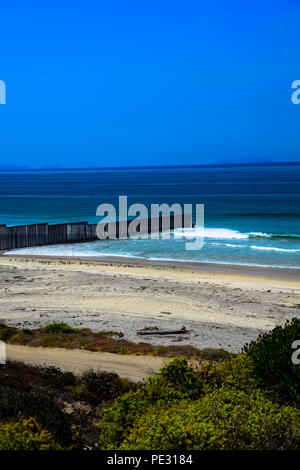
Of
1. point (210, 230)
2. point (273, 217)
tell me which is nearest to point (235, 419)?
point (210, 230)

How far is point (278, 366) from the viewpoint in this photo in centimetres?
765

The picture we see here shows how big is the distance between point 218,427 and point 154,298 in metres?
14.4

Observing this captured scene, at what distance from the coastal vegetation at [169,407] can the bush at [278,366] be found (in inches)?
0.6

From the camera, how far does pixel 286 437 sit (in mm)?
5551

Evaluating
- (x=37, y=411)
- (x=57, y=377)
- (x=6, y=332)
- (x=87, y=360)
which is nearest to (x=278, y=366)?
(x=37, y=411)

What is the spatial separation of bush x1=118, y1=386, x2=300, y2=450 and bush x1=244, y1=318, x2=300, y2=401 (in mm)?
919

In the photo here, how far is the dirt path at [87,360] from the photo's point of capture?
10523 mm

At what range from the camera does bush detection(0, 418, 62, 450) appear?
525 centimetres

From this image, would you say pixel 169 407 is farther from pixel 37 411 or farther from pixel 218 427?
pixel 37 411

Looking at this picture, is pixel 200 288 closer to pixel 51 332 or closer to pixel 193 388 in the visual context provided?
pixel 51 332

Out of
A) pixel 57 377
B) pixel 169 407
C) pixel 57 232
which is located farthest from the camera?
pixel 57 232

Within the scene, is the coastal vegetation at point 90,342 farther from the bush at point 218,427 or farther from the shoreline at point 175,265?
the shoreline at point 175,265

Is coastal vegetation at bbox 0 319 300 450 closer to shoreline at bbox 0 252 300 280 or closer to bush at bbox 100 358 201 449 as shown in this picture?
bush at bbox 100 358 201 449

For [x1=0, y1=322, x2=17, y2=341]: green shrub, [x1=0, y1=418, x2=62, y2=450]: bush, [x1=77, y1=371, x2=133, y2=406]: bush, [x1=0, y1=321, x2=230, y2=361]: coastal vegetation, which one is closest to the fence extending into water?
[x1=0, y1=322, x2=17, y2=341]: green shrub
